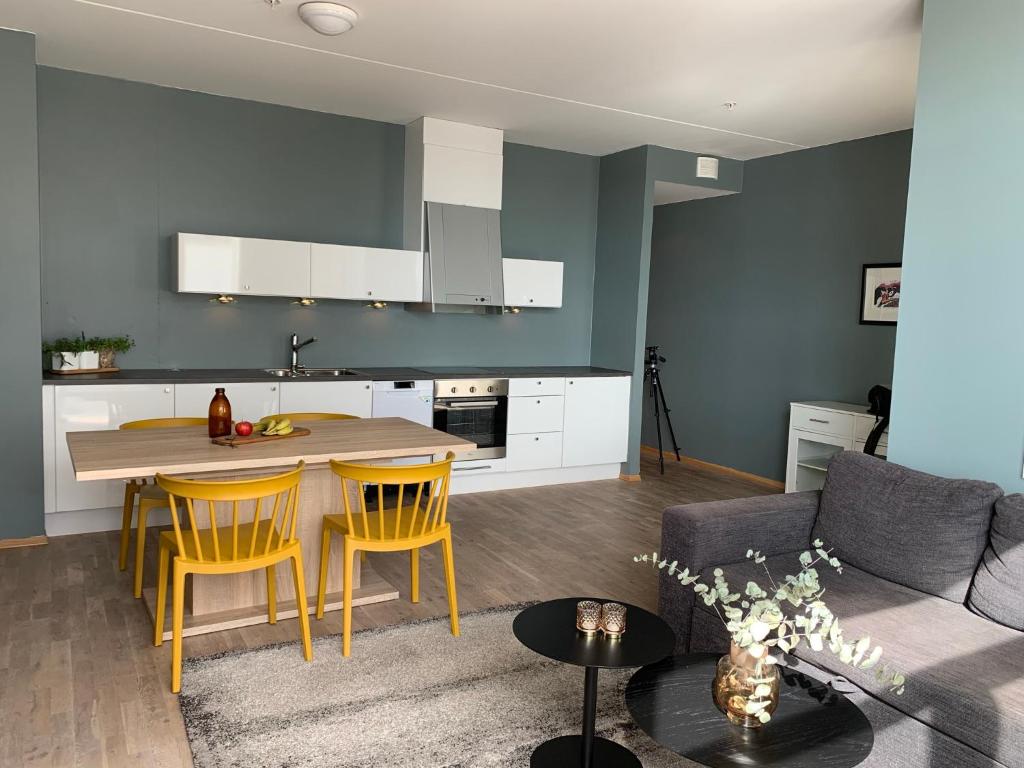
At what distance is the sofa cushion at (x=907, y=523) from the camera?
282 cm

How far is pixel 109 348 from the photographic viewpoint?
4.89 m

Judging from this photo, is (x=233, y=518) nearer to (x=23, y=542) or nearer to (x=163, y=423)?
(x=163, y=423)

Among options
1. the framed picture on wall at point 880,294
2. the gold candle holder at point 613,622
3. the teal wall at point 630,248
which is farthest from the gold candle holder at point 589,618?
A: the teal wall at point 630,248

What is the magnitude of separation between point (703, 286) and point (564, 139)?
1991mm

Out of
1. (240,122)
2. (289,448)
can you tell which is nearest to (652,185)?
(240,122)

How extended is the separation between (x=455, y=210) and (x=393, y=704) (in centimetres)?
389

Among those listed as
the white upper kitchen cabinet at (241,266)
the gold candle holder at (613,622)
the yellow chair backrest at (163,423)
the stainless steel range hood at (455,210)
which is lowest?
the gold candle holder at (613,622)

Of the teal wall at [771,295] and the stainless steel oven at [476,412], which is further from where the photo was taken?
the teal wall at [771,295]

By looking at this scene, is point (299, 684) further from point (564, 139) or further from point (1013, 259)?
point (564, 139)

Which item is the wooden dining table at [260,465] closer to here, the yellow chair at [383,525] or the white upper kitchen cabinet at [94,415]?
the yellow chair at [383,525]

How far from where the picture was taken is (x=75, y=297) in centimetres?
494

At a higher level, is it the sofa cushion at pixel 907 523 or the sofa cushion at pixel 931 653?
the sofa cushion at pixel 907 523

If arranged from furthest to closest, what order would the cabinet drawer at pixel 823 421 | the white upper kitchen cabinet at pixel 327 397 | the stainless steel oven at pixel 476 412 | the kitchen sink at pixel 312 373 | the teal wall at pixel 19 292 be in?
the stainless steel oven at pixel 476 412
the cabinet drawer at pixel 823 421
the kitchen sink at pixel 312 373
the white upper kitchen cabinet at pixel 327 397
the teal wall at pixel 19 292

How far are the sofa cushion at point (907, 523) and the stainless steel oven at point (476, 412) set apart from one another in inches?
115
